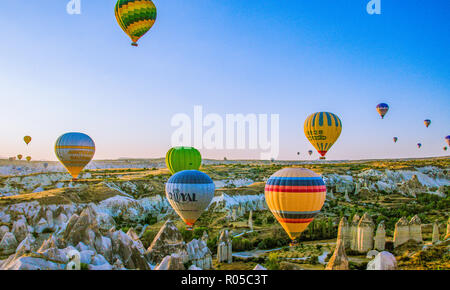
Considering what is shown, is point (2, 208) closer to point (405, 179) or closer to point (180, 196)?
point (180, 196)

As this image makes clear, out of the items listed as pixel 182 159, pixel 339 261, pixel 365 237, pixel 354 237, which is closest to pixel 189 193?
pixel 339 261

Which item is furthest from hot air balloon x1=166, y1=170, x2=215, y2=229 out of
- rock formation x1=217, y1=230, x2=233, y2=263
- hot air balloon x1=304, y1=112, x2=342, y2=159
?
hot air balloon x1=304, y1=112, x2=342, y2=159

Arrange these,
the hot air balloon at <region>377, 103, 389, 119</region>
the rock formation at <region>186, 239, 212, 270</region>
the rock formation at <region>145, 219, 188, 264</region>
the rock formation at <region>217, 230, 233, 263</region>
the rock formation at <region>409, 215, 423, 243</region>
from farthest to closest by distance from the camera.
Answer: the hot air balloon at <region>377, 103, 389, 119</region> < the rock formation at <region>409, 215, 423, 243</region> < the rock formation at <region>217, 230, 233, 263</region> < the rock formation at <region>186, 239, 212, 270</region> < the rock formation at <region>145, 219, 188, 264</region>

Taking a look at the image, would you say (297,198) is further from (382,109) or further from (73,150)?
(382,109)

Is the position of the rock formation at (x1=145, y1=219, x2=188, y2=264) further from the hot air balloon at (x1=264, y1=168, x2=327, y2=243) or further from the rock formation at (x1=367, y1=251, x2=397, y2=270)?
the rock formation at (x1=367, y1=251, x2=397, y2=270)

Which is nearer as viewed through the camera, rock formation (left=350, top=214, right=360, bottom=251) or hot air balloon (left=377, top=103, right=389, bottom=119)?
rock formation (left=350, top=214, right=360, bottom=251)

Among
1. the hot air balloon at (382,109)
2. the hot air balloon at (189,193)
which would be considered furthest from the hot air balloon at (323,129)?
the hot air balloon at (382,109)
